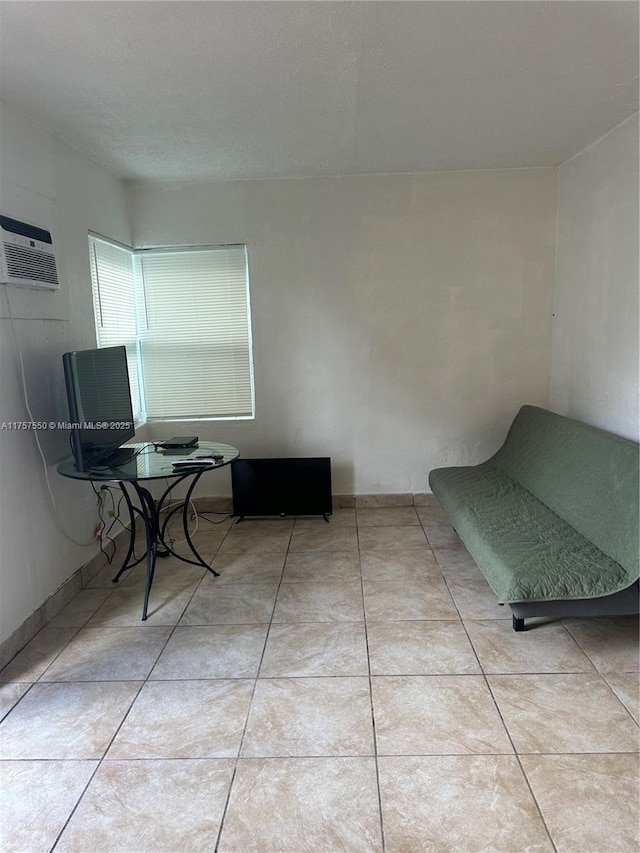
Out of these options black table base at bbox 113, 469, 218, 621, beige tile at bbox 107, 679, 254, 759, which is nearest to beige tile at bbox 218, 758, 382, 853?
beige tile at bbox 107, 679, 254, 759

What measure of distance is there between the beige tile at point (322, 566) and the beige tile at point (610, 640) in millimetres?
1105

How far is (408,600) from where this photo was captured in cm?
268

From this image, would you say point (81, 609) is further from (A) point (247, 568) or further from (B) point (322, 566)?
(B) point (322, 566)

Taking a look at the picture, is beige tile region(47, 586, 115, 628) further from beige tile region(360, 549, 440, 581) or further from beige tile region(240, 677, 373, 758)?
beige tile region(360, 549, 440, 581)

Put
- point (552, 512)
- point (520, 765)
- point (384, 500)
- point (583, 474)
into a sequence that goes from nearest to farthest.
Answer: point (520, 765) < point (583, 474) < point (552, 512) < point (384, 500)

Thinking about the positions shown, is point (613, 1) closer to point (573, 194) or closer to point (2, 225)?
point (573, 194)

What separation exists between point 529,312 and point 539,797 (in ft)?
9.90

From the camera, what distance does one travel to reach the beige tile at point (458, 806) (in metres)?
1.43

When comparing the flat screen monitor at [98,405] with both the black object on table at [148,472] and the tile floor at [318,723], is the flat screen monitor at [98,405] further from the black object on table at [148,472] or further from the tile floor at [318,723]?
the tile floor at [318,723]

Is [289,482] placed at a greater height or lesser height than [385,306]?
lesser

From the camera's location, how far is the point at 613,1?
1705 mm

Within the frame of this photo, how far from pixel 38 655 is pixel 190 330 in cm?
233

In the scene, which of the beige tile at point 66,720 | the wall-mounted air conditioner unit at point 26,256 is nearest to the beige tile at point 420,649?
the beige tile at point 66,720

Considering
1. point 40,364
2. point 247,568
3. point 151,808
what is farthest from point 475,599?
point 40,364
